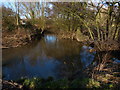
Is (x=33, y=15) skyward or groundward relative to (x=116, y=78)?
skyward

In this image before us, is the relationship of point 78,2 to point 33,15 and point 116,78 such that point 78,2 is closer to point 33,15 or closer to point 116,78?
point 116,78

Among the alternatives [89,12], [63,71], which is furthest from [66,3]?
[63,71]

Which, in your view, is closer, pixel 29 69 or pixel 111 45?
pixel 29 69

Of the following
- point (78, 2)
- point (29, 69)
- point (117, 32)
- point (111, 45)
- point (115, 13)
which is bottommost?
point (29, 69)

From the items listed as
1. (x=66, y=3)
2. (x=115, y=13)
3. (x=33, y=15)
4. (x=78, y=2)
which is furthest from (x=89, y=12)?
(x=33, y=15)

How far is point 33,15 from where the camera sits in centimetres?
2192

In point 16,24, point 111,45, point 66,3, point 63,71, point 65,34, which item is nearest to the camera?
point 63,71

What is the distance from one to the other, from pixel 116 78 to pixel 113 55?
441 centimetres

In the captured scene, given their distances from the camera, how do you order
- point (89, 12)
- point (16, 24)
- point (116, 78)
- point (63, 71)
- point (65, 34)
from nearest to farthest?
point (116, 78) → point (63, 71) → point (89, 12) → point (16, 24) → point (65, 34)

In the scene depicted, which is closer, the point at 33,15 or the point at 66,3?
the point at 66,3

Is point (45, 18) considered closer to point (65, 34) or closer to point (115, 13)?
point (65, 34)

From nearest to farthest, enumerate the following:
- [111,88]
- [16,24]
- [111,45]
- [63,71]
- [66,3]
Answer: [111,88], [63,71], [111,45], [66,3], [16,24]

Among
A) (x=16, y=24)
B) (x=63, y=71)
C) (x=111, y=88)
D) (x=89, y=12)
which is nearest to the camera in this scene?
(x=111, y=88)

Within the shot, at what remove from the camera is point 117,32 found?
10.6m
